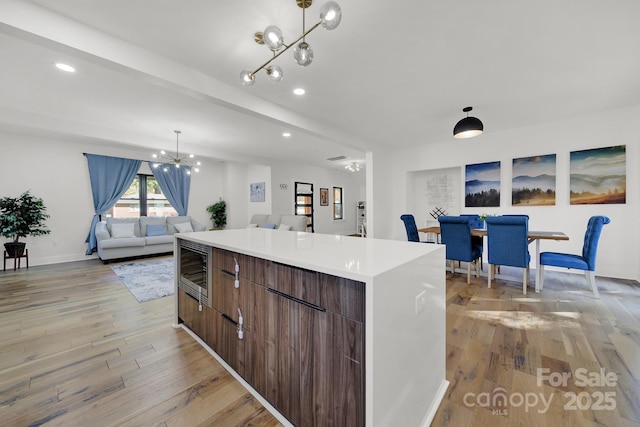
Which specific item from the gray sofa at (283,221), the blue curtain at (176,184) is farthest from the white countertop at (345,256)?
the blue curtain at (176,184)

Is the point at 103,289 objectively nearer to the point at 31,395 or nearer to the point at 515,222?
the point at 31,395

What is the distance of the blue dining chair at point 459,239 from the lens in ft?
11.4

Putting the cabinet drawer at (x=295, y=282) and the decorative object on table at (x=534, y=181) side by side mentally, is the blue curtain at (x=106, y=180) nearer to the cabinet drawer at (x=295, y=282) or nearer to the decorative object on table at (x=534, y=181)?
the cabinet drawer at (x=295, y=282)

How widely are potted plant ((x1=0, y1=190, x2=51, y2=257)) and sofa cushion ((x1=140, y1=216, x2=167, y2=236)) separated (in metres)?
1.54

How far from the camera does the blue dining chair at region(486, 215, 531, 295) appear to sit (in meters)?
3.07

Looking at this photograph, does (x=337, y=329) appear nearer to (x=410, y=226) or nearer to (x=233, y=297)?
(x=233, y=297)

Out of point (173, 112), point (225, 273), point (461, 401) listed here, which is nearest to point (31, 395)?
point (225, 273)

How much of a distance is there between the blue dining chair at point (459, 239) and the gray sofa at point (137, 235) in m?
5.76

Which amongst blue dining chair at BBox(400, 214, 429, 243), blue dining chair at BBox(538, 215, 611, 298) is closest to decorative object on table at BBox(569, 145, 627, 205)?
blue dining chair at BBox(538, 215, 611, 298)

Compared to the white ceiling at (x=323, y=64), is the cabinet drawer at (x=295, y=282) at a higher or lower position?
lower

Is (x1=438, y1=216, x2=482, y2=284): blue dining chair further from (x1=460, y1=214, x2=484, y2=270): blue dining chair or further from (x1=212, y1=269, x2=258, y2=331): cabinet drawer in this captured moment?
(x1=212, y1=269, x2=258, y2=331): cabinet drawer

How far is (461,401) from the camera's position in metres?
1.43

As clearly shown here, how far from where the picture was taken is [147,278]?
155 inches

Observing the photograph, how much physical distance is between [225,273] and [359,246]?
3.12 feet
